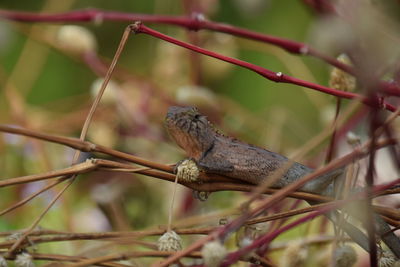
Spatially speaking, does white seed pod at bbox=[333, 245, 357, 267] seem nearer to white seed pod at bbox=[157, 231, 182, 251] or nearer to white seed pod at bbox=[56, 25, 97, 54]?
white seed pod at bbox=[157, 231, 182, 251]

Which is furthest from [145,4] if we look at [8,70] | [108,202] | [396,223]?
[396,223]

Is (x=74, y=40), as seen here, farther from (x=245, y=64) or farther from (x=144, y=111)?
(x=245, y=64)

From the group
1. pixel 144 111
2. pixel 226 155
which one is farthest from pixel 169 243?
pixel 144 111

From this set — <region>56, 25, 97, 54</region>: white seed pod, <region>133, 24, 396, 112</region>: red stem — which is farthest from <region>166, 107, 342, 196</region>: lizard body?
<region>56, 25, 97, 54</region>: white seed pod

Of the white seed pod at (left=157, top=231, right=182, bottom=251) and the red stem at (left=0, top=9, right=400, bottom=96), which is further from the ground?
the red stem at (left=0, top=9, right=400, bottom=96)

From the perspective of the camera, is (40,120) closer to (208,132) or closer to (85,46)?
(85,46)
